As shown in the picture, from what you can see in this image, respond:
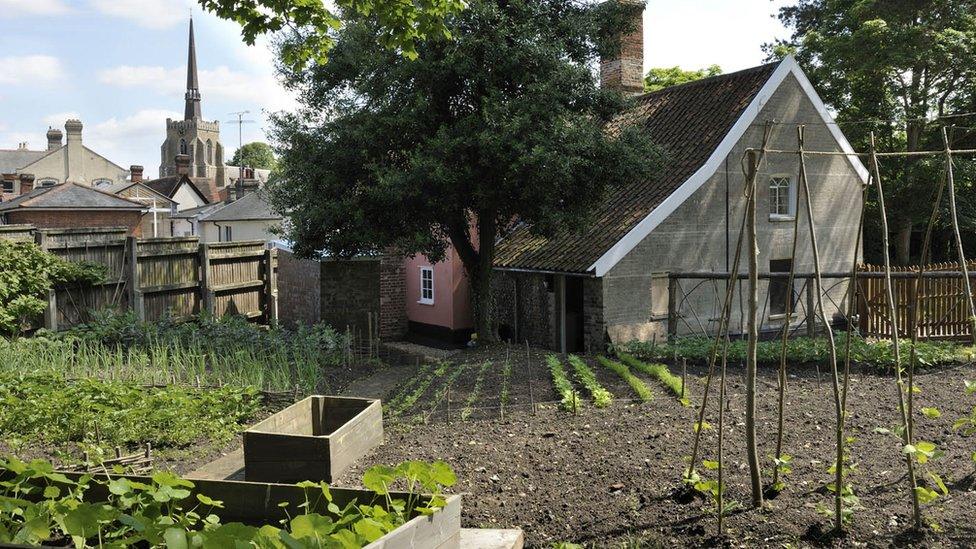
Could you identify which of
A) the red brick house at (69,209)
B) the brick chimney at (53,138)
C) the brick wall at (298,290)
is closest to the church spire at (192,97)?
the brick chimney at (53,138)

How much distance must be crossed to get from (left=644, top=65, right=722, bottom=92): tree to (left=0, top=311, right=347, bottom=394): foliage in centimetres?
2298

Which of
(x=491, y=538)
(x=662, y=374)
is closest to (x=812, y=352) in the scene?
(x=662, y=374)

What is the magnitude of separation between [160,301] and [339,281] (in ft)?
13.2

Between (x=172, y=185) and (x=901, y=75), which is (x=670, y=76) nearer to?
(x=901, y=75)

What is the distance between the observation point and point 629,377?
978 centimetres

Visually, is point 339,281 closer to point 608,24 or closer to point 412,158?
point 412,158

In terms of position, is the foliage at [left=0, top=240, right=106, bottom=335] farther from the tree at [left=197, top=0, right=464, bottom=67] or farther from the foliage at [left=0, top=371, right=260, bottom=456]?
the tree at [left=197, top=0, right=464, bottom=67]

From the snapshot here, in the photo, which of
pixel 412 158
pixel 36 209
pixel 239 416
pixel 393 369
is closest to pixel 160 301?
pixel 393 369

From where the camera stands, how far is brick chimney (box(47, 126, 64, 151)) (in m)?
58.4

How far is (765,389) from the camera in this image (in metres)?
9.45

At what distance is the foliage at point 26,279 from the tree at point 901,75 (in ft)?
63.7

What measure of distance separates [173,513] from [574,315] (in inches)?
491

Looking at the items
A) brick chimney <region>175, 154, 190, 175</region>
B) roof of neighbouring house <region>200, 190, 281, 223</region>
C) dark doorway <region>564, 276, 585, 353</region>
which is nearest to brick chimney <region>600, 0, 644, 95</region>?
dark doorway <region>564, 276, 585, 353</region>

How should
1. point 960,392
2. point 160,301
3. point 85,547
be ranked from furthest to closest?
point 160,301 < point 960,392 < point 85,547
